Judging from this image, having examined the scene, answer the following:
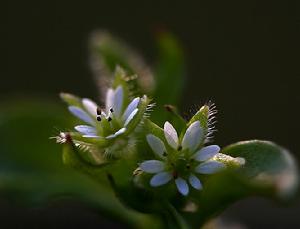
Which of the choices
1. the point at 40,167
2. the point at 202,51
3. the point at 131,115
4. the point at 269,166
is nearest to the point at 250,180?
the point at 269,166

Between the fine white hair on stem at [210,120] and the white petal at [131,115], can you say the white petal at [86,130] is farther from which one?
the fine white hair on stem at [210,120]

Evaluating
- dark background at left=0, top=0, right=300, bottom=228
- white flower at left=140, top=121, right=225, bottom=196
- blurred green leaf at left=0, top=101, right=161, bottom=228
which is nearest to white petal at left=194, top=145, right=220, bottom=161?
white flower at left=140, top=121, right=225, bottom=196

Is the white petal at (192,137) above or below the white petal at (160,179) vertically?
above

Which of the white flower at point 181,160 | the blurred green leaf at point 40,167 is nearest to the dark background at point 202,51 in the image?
the blurred green leaf at point 40,167

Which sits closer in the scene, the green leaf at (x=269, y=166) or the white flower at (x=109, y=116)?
the green leaf at (x=269, y=166)

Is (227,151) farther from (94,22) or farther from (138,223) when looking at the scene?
(94,22)
